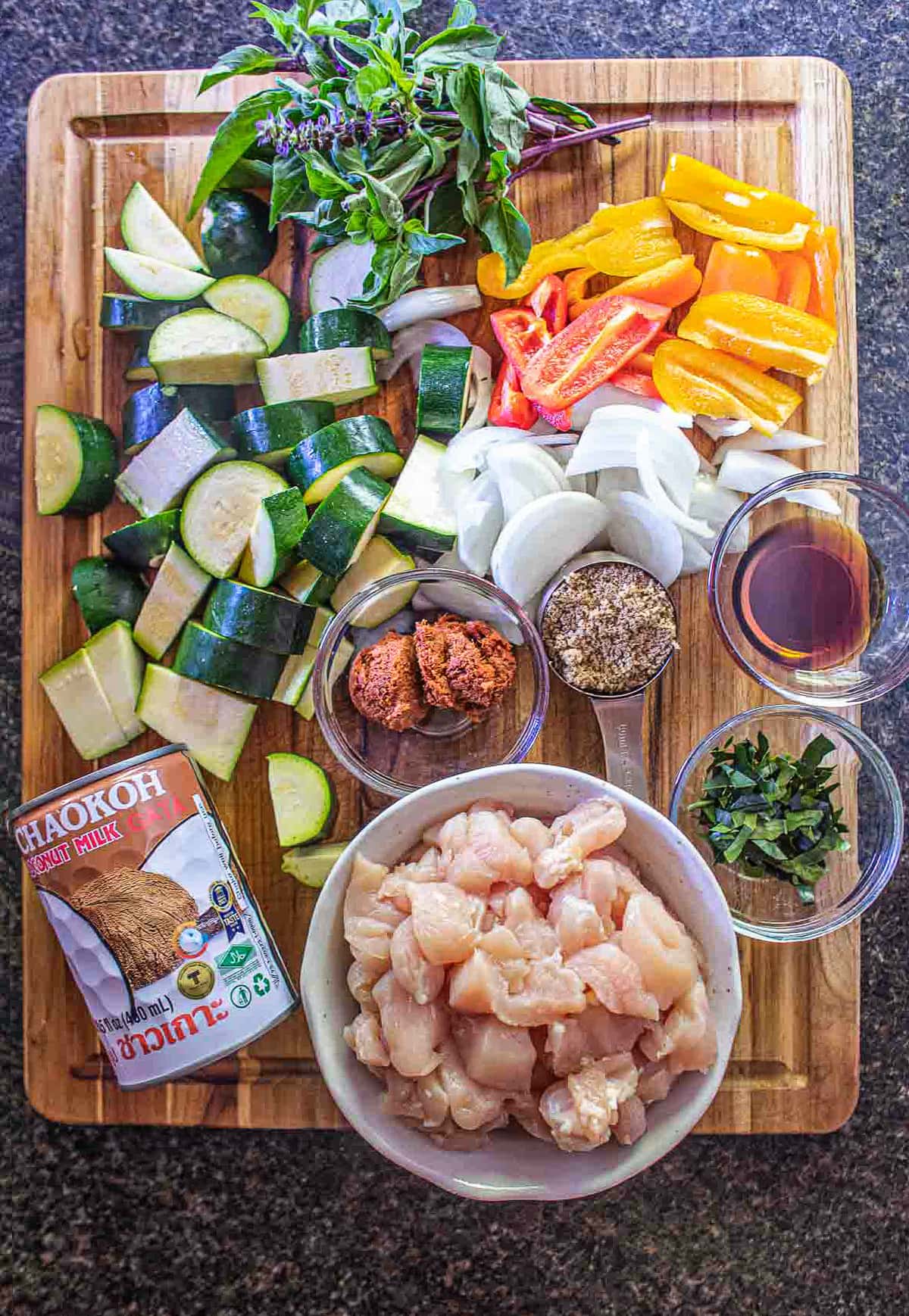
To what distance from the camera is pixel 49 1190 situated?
7.83 feet

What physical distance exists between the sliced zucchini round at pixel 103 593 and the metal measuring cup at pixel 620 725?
0.87m

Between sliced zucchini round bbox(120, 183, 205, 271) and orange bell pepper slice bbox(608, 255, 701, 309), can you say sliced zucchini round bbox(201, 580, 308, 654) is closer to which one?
sliced zucchini round bbox(120, 183, 205, 271)

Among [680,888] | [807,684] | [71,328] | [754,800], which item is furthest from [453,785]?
[71,328]

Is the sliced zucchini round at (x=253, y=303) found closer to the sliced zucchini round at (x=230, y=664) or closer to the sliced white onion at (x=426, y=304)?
the sliced white onion at (x=426, y=304)

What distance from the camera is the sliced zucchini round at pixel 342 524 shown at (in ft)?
6.84

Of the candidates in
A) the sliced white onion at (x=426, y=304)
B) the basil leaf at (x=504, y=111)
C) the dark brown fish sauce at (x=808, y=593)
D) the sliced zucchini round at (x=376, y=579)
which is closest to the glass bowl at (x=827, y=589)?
the dark brown fish sauce at (x=808, y=593)

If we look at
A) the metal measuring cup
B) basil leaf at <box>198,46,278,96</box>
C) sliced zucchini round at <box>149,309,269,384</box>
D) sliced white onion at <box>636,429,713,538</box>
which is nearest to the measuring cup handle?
the metal measuring cup

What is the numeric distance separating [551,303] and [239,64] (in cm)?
74

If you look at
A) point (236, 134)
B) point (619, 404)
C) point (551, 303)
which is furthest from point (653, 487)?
point (236, 134)

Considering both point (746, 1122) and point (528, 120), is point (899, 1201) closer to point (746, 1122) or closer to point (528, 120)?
point (746, 1122)

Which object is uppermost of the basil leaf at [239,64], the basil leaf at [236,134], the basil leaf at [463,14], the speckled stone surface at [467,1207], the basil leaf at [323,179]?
the basil leaf at [463,14]

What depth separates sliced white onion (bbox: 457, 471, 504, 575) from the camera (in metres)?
2.12

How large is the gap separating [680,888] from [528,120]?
1515 millimetres

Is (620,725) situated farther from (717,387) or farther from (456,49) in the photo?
(456,49)
